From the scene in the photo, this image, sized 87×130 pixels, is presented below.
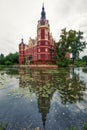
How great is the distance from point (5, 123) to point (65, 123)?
7.19 feet

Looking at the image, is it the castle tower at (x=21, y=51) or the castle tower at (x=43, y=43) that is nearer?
the castle tower at (x=43, y=43)

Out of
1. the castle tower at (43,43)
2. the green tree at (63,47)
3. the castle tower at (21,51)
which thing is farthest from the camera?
the castle tower at (21,51)

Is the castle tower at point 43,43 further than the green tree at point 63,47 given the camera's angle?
Yes

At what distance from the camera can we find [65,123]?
5.56 metres

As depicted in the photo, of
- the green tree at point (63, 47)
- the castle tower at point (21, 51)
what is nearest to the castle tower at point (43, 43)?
the green tree at point (63, 47)

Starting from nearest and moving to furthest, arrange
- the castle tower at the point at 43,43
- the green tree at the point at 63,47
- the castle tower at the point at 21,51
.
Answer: the green tree at the point at 63,47 < the castle tower at the point at 43,43 < the castle tower at the point at 21,51

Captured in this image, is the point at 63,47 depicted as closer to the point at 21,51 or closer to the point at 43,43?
the point at 43,43

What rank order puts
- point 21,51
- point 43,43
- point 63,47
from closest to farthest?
point 63,47 → point 43,43 → point 21,51

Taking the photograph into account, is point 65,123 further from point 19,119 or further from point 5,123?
point 5,123

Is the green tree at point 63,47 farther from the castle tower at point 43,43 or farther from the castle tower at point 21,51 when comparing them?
the castle tower at point 21,51

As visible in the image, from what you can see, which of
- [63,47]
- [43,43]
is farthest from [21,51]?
[63,47]

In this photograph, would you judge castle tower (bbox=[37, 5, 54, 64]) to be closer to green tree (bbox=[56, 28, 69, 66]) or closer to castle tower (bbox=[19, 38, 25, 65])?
green tree (bbox=[56, 28, 69, 66])

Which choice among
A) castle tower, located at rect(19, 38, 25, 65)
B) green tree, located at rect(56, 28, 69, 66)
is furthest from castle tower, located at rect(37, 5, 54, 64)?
castle tower, located at rect(19, 38, 25, 65)

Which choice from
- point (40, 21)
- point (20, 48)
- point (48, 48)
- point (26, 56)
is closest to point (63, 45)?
point (48, 48)
